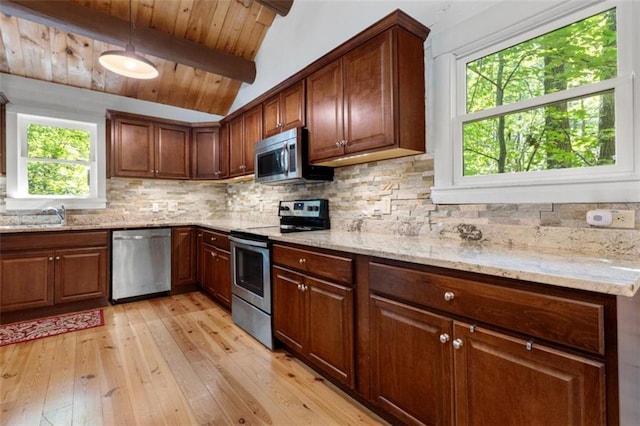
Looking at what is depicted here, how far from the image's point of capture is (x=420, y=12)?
2078mm

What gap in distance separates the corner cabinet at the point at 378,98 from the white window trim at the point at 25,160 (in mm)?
3375

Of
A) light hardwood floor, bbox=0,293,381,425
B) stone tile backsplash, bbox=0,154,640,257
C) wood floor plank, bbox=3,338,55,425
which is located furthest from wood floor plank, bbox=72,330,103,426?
stone tile backsplash, bbox=0,154,640,257

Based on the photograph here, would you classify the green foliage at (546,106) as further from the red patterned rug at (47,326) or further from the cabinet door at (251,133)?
the red patterned rug at (47,326)

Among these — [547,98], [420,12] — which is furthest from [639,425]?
[420,12]

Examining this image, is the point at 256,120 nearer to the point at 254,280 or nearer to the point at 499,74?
the point at 254,280

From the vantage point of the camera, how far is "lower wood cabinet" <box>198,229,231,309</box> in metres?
3.13

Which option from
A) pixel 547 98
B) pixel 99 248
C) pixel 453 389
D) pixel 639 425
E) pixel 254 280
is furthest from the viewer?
pixel 99 248

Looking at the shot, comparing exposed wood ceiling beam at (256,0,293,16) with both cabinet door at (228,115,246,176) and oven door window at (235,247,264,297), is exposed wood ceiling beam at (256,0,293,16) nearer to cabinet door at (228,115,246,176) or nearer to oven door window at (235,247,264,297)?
cabinet door at (228,115,246,176)

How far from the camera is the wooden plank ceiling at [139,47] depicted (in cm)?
319

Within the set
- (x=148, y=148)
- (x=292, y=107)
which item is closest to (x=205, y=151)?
(x=148, y=148)

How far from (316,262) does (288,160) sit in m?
1.17

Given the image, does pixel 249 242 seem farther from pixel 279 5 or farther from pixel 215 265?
pixel 279 5

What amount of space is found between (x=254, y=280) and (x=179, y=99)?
335 cm

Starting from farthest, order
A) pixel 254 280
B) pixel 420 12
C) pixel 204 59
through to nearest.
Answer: pixel 204 59, pixel 254 280, pixel 420 12
